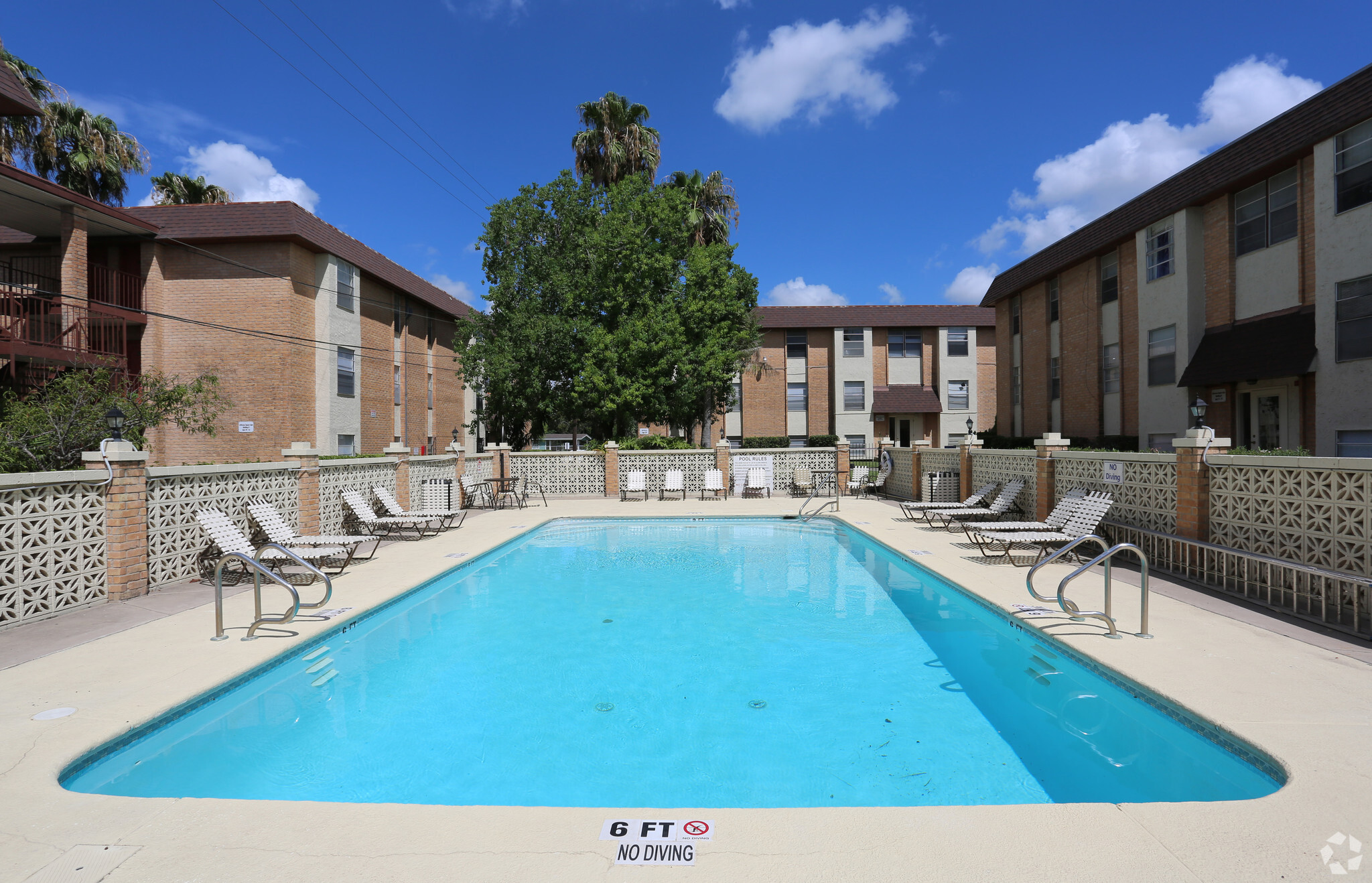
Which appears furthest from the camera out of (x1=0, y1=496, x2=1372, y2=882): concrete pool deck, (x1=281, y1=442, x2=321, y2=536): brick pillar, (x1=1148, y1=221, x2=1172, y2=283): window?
(x1=1148, y1=221, x2=1172, y2=283): window

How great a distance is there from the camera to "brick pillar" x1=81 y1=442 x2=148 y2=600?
7.30 m

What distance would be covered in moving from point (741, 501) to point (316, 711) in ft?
50.6

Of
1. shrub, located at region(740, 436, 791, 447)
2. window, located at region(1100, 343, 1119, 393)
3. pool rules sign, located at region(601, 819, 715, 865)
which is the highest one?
window, located at region(1100, 343, 1119, 393)

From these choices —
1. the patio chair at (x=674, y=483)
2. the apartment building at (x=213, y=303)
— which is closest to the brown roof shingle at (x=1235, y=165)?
the patio chair at (x=674, y=483)

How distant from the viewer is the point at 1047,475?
1210cm

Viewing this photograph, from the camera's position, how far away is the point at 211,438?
69.1ft

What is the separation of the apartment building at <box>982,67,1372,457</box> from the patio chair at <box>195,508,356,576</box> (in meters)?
19.4

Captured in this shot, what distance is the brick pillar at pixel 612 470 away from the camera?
21.6 meters

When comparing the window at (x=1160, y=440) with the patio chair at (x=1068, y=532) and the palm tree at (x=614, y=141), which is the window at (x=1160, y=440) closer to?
the patio chair at (x=1068, y=532)

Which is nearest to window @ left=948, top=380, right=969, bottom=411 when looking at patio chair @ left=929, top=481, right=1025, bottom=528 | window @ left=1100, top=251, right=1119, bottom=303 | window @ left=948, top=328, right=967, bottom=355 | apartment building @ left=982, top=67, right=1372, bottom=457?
window @ left=948, top=328, right=967, bottom=355

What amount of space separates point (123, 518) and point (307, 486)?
381cm

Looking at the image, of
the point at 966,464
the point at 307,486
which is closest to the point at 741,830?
the point at 307,486

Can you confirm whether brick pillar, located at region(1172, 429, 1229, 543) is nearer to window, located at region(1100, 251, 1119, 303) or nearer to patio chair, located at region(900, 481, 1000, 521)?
patio chair, located at region(900, 481, 1000, 521)

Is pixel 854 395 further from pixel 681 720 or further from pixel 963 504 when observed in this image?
pixel 681 720
